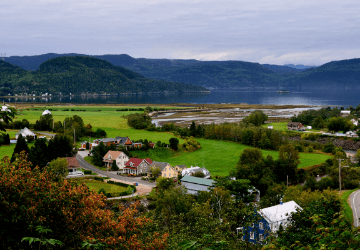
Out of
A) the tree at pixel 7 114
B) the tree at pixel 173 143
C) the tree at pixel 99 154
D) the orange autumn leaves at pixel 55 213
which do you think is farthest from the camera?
the tree at pixel 173 143

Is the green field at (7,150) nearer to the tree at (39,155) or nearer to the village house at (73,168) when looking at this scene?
the tree at (39,155)

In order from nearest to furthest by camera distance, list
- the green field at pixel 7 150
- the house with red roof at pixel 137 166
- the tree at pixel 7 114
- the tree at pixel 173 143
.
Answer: the tree at pixel 7 114, the house with red roof at pixel 137 166, the green field at pixel 7 150, the tree at pixel 173 143

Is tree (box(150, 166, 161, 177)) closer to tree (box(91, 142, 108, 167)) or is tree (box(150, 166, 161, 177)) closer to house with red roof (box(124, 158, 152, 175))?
house with red roof (box(124, 158, 152, 175))

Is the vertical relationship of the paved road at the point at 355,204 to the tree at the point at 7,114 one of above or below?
below

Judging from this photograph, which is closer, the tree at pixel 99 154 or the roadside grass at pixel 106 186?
the roadside grass at pixel 106 186

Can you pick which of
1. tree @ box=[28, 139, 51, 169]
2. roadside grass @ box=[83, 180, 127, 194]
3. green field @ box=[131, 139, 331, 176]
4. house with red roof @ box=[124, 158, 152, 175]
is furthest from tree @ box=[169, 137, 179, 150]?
tree @ box=[28, 139, 51, 169]

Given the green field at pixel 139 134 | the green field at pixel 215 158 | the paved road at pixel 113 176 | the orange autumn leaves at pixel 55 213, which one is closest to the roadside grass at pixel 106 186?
the paved road at pixel 113 176

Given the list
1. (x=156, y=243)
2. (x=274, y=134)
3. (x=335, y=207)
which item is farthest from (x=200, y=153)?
(x=156, y=243)
